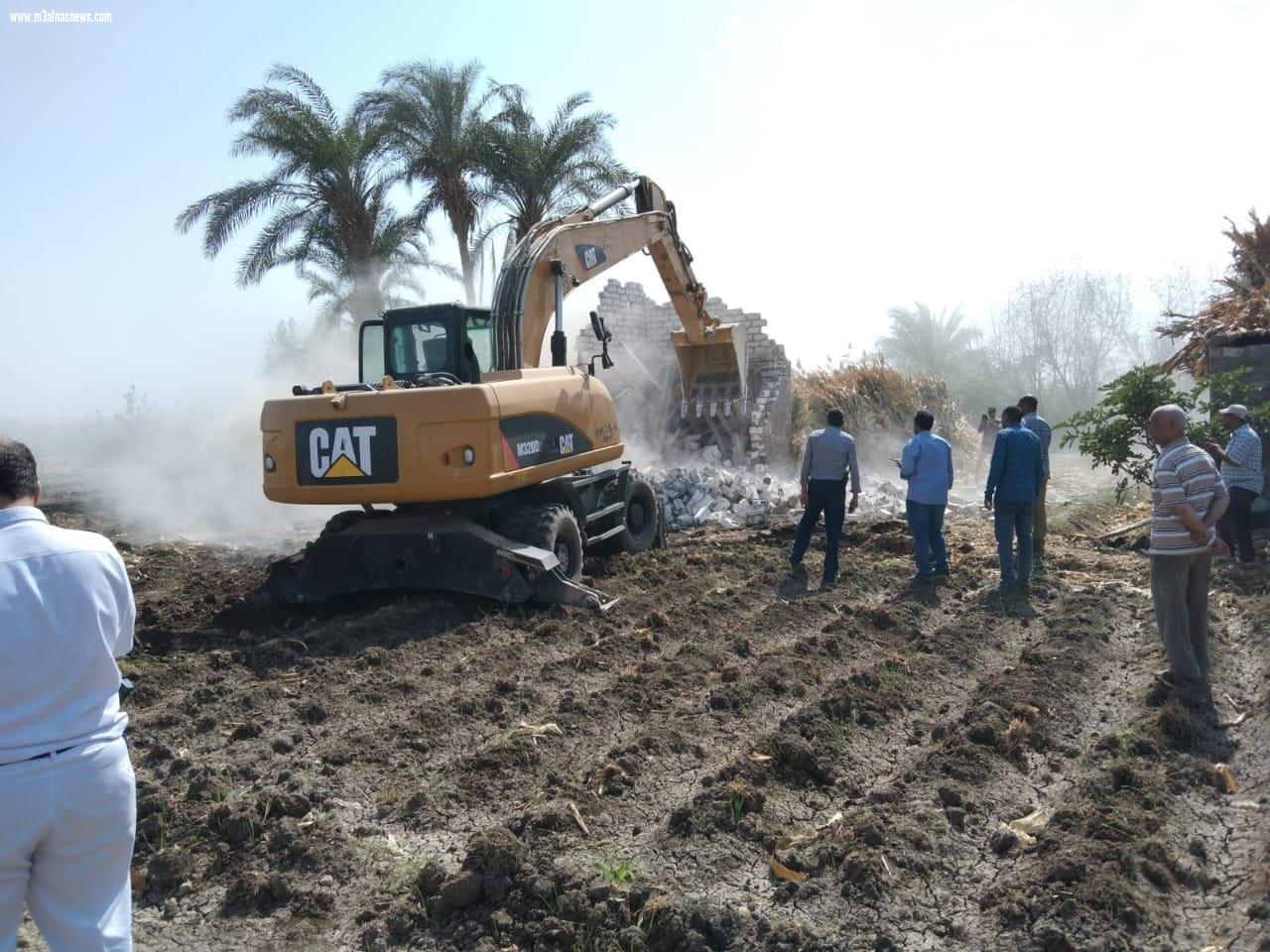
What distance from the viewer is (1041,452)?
998 cm

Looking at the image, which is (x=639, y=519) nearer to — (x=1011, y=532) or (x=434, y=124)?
(x=1011, y=532)

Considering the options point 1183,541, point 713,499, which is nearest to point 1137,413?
point 1183,541

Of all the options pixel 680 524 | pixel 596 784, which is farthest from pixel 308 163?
pixel 596 784

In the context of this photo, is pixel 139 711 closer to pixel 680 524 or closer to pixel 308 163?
pixel 680 524

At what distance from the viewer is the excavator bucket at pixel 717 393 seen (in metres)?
17.8

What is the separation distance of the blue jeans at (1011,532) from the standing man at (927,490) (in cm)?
58

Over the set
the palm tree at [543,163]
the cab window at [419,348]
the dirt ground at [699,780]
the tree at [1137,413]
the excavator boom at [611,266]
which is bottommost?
the dirt ground at [699,780]

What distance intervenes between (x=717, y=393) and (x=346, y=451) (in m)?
10.7

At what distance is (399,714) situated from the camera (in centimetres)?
620

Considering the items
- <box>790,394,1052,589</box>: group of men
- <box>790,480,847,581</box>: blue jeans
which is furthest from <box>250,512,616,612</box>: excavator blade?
<box>790,394,1052,589</box>: group of men

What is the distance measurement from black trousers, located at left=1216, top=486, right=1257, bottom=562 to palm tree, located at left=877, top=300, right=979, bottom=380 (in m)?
31.2

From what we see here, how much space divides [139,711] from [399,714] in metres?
1.76

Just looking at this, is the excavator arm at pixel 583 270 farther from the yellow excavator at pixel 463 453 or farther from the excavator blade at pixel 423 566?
the excavator blade at pixel 423 566

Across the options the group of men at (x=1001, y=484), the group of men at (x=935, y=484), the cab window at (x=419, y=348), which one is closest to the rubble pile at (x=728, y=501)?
the group of men at (x=1001, y=484)
